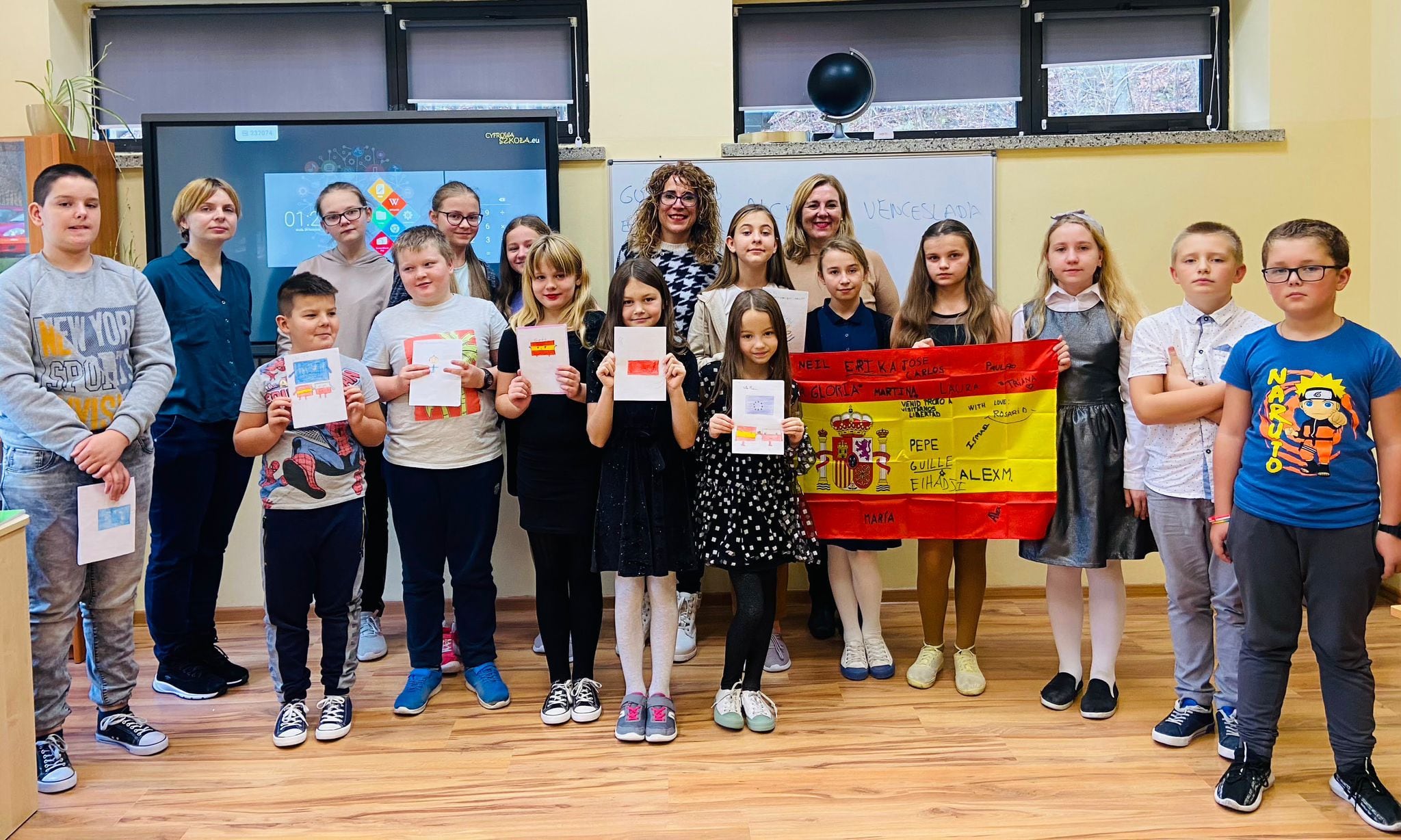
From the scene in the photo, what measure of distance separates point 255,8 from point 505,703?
3171 mm

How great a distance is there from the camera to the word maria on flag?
2963 millimetres

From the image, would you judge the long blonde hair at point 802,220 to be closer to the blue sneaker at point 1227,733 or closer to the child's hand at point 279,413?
the child's hand at point 279,413

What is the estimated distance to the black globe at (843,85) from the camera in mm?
4016

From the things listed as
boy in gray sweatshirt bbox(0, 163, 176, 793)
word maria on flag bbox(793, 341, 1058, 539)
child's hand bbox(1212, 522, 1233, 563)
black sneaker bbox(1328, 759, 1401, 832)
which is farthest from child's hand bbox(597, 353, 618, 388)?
black sneaker bbox(1328, 759, 1401, 832)

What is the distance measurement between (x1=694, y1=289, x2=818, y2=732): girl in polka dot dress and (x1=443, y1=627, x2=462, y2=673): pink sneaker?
959 mm

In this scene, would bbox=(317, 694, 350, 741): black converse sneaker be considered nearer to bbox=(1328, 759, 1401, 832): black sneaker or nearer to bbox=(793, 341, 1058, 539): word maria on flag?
bbox=(793, 341, 1058, 539): word maria on flag

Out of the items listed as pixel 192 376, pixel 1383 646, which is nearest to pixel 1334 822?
pixel 1383 646

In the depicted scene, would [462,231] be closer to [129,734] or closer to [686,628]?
[686,628]

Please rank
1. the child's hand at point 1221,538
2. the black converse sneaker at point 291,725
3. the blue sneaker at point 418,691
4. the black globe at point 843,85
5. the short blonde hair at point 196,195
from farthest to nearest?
the black globe at point 843,85, the short blonde hair at point 196,195, the blue sneaker at point 418,691, the black converse sneaker at point 291,725, the child's hand at point 1221,538

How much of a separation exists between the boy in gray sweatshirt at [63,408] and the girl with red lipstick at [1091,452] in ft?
8.11

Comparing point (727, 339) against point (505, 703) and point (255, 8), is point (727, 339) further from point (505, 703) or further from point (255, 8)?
point (255, 8)

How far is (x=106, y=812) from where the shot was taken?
234 centimetres

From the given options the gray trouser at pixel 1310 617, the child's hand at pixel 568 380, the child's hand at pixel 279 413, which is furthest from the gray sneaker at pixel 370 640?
the gray trouser at pixel 1310 617

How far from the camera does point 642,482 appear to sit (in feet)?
8.81
